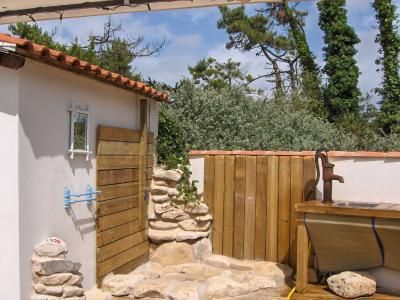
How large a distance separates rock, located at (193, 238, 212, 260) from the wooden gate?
704 millimetres

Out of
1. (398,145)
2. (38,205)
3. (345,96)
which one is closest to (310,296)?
(38,205)

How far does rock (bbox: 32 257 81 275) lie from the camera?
425cm

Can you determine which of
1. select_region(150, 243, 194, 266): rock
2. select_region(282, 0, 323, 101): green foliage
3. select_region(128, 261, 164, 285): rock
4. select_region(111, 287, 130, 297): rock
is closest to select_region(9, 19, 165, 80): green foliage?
select_region(282, 0, 323, 101): green foliage

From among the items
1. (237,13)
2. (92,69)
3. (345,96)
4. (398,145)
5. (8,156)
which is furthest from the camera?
(237,13)

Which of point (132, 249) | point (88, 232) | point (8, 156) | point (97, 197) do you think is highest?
point (8, 156)

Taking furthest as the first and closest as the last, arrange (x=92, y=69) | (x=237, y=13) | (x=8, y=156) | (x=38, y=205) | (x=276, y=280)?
1. (x=237, y=13)
2. (x=276, y=280)
3. (x=92, y=69)
4. (x=38, y=205)
5. (x=8, y=156)

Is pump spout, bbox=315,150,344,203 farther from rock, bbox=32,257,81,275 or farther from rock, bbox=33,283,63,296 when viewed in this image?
rock, bbox=33,283,63,296

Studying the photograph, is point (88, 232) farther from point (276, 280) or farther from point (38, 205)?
point (276, 280)

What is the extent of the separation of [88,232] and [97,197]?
1.35 ft

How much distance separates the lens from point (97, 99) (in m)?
5.52

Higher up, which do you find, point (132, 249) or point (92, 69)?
point (92, 69)

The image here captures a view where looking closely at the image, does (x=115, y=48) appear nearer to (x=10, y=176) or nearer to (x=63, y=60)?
(x=63, y=60)

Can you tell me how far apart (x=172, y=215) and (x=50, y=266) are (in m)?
2.70

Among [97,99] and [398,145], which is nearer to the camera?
[97,99]
